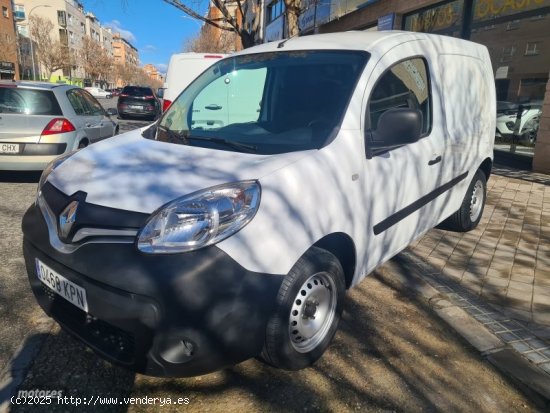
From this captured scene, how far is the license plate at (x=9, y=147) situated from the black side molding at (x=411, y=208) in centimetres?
544

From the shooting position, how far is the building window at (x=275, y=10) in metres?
23.2

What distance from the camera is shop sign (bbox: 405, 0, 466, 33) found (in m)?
10.4

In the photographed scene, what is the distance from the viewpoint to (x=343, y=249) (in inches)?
103

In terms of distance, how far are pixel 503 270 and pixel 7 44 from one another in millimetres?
62938

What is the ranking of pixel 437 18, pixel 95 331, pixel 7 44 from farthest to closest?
pixel 7 44 → pixel 437 18 → pixel 95 331

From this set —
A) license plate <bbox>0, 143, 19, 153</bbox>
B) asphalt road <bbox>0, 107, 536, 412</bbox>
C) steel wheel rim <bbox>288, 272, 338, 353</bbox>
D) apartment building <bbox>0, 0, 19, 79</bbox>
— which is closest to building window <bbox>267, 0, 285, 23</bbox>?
license plate <bbox>0, 143, 19, 153</bbox>

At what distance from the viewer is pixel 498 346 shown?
108 inches

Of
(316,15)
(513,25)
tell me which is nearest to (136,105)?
(316,15)

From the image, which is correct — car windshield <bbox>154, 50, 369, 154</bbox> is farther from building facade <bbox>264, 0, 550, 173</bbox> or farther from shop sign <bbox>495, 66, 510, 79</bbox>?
shop sign <bbox>495, 66, 510, 79</bbox>

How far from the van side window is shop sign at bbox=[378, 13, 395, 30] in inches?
396

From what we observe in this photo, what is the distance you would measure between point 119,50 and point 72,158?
531 feet

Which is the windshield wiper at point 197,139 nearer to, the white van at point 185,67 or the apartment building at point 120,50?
the white van at point 185,67

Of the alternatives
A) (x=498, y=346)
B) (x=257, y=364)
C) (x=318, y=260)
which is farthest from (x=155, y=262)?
(x=498, y=346)

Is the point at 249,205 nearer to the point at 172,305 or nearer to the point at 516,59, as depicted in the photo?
the point at 172,305
